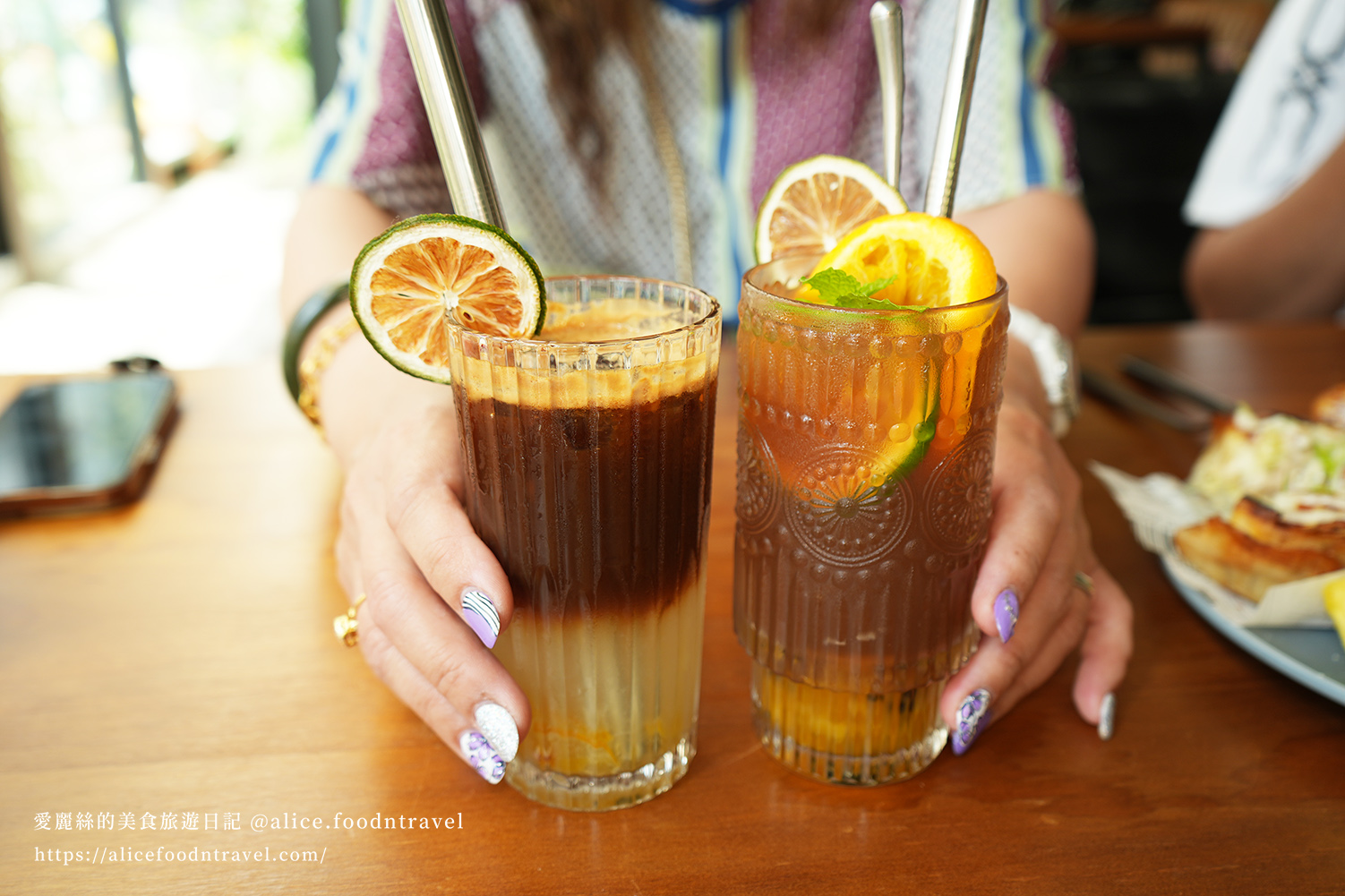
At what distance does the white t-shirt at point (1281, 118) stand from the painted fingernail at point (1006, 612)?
5.78 feet

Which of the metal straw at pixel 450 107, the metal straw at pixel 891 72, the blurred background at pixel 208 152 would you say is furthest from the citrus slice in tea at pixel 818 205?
the blurred background at pixel 208 152

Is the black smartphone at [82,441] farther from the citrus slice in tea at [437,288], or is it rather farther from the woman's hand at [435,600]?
the citrus slice in tea at [437,288]

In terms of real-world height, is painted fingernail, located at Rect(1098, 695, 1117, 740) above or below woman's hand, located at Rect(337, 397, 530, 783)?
below

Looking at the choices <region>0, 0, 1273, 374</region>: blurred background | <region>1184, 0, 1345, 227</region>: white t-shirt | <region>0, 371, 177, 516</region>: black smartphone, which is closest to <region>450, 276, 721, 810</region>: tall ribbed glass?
<region>0, 371, 177, 516</region>: black smartphone

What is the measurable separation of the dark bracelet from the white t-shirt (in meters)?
1.89

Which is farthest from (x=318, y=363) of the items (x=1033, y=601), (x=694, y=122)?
(x=694, y=122)

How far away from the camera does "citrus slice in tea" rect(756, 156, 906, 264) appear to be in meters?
0.67

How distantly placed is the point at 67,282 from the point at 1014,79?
16.6ft

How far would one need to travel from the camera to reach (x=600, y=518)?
0.59 metres

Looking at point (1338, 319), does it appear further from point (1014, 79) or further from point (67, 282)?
point (67, 282)

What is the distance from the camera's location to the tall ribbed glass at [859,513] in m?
0.57

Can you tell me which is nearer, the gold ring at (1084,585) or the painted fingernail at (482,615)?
the painted fingernail at (482,615)

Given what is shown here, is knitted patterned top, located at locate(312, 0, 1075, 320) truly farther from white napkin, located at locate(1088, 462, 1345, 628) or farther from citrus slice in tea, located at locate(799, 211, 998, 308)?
citrus slice in tea, located at locate(799, 211, 998, 308)

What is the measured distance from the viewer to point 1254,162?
2121mm
